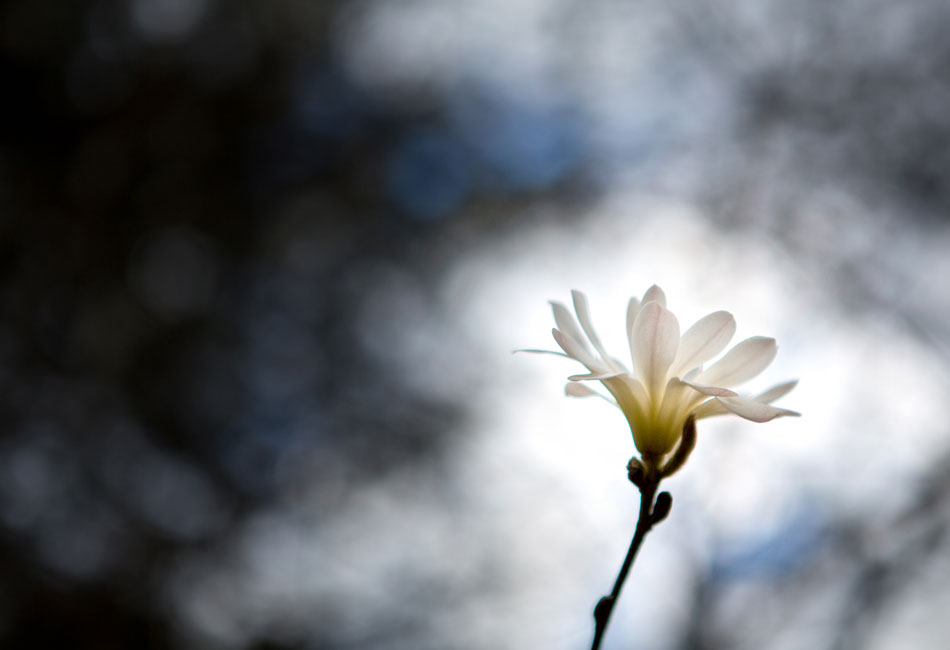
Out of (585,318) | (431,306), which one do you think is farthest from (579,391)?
(431,306)

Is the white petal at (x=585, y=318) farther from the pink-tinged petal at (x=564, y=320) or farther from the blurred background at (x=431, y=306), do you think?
the blurred background at (x=431, y=306)

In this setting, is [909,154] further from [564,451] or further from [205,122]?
[205,122]

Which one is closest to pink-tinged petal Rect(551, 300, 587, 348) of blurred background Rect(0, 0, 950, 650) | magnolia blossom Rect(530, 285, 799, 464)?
magnolia blossom Rect(530, 285, 799, 464)

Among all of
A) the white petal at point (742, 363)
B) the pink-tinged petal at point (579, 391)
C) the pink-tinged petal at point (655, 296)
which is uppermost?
the pink-tinged petal at point (655, 296)

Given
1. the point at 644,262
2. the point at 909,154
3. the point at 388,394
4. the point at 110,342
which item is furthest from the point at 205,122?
the point at 909,154

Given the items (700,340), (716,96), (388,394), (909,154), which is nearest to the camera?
(700,340)

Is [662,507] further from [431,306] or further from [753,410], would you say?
[431,306]

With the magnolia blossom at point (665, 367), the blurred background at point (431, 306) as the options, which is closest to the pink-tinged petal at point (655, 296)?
the magnolia blossom at point (665, 367)

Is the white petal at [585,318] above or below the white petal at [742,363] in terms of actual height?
above

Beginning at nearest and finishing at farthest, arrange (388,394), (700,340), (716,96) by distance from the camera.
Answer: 1. (700,340)
2. (716,96)
3. (388,394)
